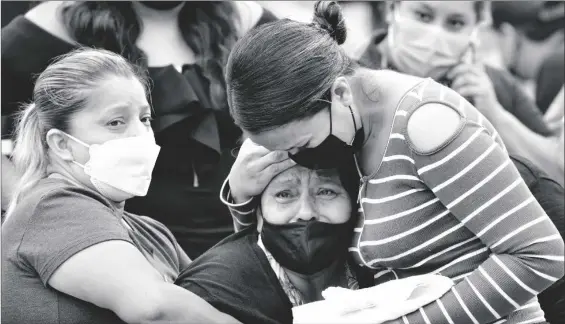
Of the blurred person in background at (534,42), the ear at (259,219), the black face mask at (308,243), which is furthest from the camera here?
the blurred person in background at (534,42)

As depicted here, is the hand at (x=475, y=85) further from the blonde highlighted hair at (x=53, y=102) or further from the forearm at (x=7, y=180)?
the forearm at (x=7, y=180)

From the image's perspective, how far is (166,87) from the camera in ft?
9.32

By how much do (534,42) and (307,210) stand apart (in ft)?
10.5

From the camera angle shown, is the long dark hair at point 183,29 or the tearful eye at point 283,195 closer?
the tearful eye at point 283,195

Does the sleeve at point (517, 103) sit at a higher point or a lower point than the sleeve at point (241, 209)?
lower

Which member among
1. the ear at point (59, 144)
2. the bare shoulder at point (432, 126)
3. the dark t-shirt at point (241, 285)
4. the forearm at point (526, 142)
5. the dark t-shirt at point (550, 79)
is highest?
the bare shoulder at point (432, 126)

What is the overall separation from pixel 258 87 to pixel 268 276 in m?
0.64

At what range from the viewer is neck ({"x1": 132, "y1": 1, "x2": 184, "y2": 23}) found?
2994 millimetres

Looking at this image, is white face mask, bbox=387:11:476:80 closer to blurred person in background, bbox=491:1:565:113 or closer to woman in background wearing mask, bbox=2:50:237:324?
woman in background wearing mask, bbox=2:50:237:324

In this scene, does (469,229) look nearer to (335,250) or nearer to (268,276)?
(335,250)

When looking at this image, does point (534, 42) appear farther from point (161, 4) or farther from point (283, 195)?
point (283, 195)

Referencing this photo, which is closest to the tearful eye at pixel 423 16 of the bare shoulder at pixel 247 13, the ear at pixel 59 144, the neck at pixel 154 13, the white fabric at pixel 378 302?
the bare shoulder at pixel 247 13

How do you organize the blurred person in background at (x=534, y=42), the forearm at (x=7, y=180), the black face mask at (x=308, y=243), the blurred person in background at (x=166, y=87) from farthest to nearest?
1. the blurred person in background at (x=534, y=42)
2. the blurred person in background at (x=166, y=87)
3. the forearm at (x=7, y=180)
4. the black face mask at (x=308, y=243)

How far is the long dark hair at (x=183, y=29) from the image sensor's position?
2.87 meters
